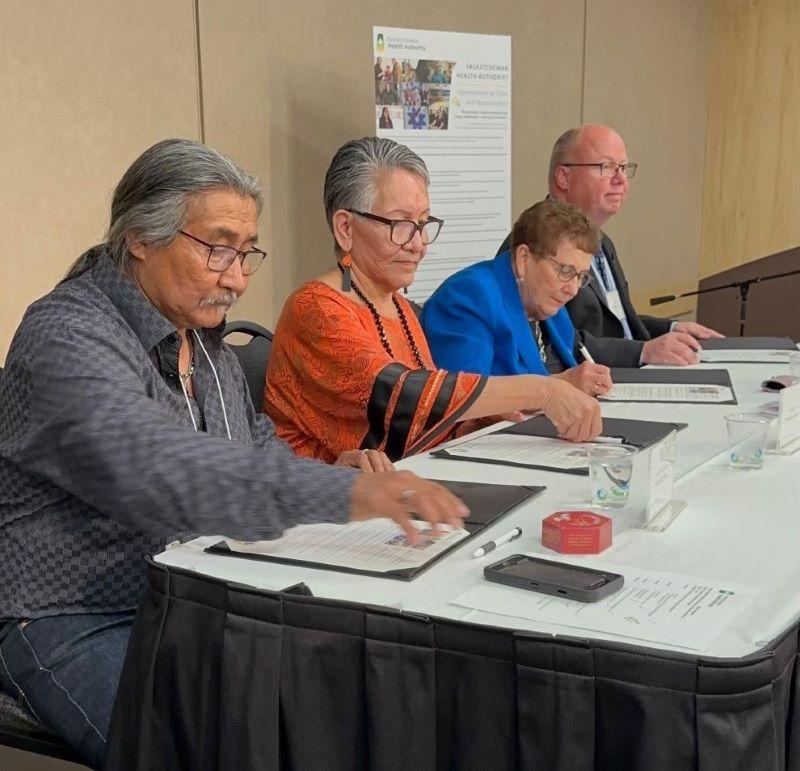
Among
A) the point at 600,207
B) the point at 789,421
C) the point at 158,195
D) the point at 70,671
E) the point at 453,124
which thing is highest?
the point at 453,124

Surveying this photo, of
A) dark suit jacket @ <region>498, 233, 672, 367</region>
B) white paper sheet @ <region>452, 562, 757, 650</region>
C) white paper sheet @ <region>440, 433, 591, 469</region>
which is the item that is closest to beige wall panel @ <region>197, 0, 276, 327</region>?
dark suit jacket @ <region>498, 233, 672, 367</region>

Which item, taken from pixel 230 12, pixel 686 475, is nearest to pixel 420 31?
pixel 230 12

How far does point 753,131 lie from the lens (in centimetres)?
652

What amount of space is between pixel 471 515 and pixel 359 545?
22cm

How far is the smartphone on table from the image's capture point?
4.13 feet

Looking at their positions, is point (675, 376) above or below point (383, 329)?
below

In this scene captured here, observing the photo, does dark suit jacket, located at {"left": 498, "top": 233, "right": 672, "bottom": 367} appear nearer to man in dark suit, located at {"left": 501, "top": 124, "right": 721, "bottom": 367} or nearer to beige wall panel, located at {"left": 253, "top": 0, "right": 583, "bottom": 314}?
man in dark suit, located at {"left": 501, "top": 124, "right": 721, "bottom": 367}

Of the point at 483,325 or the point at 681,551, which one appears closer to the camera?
the point at 681,551

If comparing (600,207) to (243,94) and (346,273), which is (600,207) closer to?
(243,94)

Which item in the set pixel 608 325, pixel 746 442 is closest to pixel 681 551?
pixel 746 442

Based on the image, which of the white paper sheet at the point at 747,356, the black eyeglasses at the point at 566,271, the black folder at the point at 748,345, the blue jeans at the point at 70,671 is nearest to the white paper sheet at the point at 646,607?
the blue jeans at the point at 70,671

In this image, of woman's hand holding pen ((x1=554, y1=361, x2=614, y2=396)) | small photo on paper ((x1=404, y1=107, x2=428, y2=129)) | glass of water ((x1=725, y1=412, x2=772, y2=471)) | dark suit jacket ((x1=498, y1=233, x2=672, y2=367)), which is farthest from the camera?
small photo on paper ((x1=404, y1=107, x2=428, y2=129))

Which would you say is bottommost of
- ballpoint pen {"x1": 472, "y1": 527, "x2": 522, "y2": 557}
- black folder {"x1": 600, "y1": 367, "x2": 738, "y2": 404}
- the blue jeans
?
the blue jeans

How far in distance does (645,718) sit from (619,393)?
1778 millimetres
